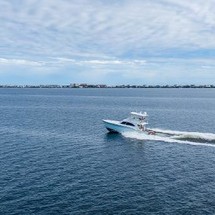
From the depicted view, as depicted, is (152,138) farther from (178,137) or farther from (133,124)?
(133,124)

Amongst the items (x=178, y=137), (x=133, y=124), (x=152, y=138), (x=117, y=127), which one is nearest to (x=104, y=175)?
(x=152, y=138)

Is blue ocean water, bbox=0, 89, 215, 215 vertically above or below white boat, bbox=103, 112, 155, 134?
below

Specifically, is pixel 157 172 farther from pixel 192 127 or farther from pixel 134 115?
pixel 192 127

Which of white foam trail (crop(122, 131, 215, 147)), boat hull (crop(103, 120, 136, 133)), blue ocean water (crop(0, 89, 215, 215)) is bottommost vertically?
blue ocean water (crop(0, 89, 215, 215))

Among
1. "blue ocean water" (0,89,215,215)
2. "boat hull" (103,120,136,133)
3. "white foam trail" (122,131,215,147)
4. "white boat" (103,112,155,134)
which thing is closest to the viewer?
"blue ocean water" (0,89,215,215)

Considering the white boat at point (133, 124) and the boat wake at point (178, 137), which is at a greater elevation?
the white boat at point (133, 124)

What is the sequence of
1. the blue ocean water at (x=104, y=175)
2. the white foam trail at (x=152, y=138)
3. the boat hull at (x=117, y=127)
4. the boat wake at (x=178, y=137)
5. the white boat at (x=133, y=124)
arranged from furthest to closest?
the boat hull at (x=117, y=127) < the white boat at (x=133, y=124) < the boat wake at (x=178, y=137) < the white foam trail at (x=152, y=138) < the blue ocean water at (x=104, y=175)

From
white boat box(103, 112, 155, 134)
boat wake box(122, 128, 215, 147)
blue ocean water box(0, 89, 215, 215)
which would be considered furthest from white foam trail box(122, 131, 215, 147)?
white boat box(103, 112, 155, 134)

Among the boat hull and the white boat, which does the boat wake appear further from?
the white boat

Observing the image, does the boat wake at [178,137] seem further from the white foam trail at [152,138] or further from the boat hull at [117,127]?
the boat hull at [117,127]

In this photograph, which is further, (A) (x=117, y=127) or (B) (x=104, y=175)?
(A) (x=117, y=127)

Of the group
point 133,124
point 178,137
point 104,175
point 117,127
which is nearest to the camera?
point 104,175

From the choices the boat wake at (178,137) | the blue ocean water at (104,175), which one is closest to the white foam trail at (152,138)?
the boat wake at (178,137)
